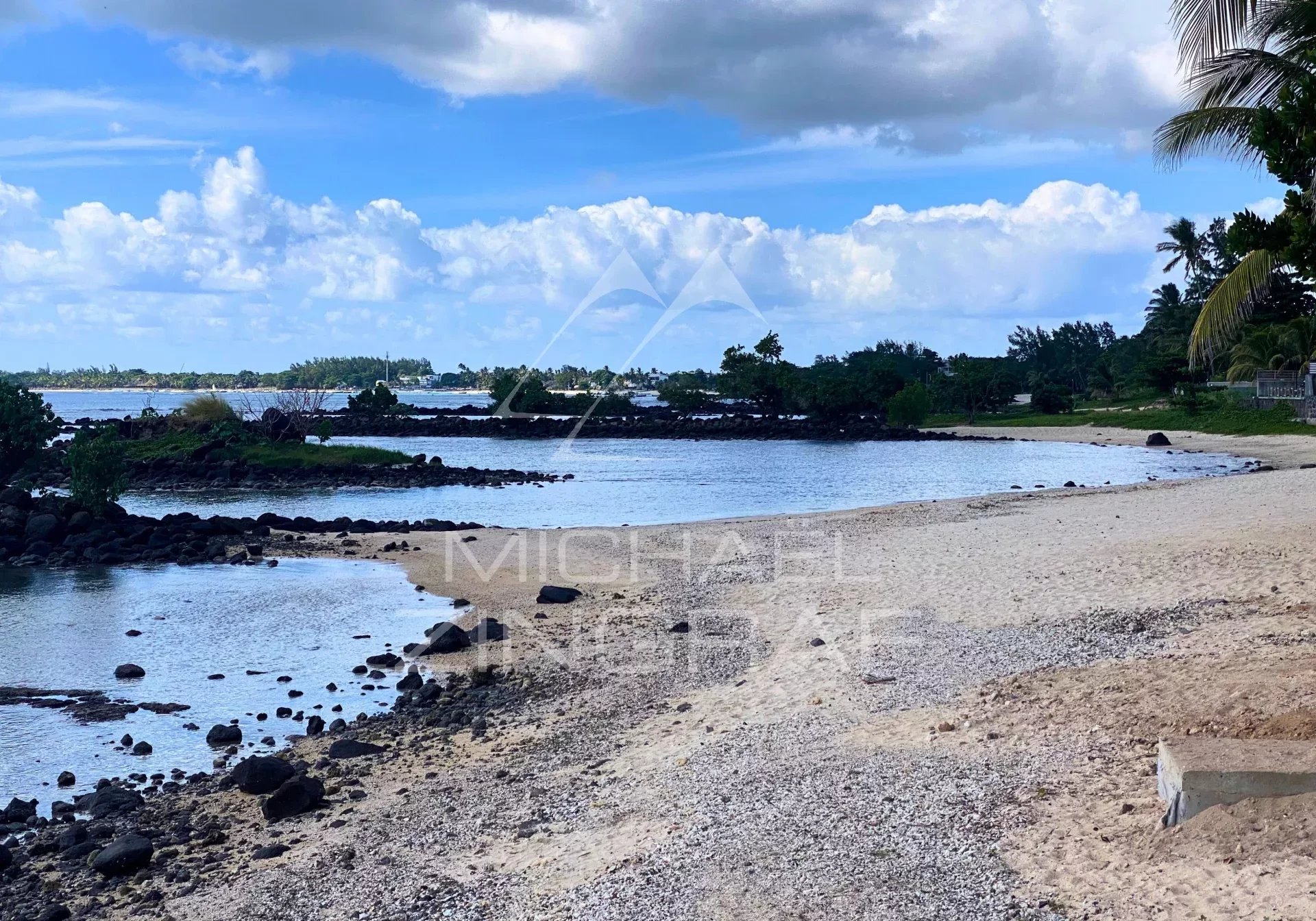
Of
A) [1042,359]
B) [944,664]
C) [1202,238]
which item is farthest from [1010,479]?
[1042,359]

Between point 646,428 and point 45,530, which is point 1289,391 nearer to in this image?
point 646,428

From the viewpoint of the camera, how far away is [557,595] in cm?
1723

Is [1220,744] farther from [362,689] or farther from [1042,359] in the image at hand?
[1042,359]

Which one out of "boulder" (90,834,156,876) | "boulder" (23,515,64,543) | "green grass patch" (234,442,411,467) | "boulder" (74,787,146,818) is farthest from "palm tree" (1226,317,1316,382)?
"boulder" (90,834,156,876)

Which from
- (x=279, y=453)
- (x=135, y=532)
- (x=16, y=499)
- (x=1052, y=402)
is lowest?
(x=135, y=532)

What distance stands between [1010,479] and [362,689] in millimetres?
33425

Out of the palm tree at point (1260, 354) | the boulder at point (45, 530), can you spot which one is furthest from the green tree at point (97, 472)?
the palm tree at point (1260, 354)

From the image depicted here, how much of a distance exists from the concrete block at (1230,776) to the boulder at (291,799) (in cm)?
594

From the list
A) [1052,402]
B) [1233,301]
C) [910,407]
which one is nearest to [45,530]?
[1233,301]

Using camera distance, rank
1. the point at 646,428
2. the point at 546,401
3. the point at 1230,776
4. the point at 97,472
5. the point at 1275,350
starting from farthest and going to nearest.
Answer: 1. the point at 546,401
2. the point at 646,428
3. the point at 1275,350
4. the point at 97,472
5. the point at 1230,776

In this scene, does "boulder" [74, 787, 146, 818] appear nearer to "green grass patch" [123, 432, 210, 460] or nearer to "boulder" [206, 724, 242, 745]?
"boulder" [206, 724, 242, 745]

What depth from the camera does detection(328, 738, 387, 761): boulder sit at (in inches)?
395

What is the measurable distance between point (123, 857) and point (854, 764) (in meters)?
4.95

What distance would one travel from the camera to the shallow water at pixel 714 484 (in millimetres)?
34812
